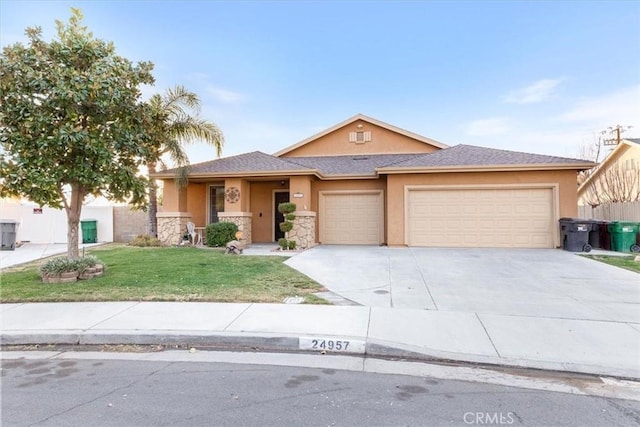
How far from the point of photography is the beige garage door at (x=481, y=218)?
533 inches

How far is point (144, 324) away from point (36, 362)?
49.3 inches

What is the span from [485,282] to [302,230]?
25.4 feet

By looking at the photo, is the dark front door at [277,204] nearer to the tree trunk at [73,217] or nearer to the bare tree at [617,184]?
the tree trunk at [73,217]

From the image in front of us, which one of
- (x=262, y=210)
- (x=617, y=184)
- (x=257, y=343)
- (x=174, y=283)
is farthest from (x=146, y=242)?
(x=617, y=184)

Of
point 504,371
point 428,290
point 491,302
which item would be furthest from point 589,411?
point 428,290

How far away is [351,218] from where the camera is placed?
1580cm

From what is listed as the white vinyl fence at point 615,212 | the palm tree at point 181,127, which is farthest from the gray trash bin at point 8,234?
the white vinyl fence at point 615,212

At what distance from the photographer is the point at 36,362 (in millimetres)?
4258

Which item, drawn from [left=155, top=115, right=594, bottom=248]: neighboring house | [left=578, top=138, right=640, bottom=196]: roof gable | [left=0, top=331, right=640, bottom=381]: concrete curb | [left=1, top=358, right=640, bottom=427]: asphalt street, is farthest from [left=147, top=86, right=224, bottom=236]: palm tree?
[left=578, top=138, right=640, bottom=196]: roof gable

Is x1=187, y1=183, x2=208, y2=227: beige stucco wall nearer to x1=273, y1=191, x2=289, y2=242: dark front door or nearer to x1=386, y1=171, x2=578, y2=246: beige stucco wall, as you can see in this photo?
x1=273, y1=191, x2=289, y2=242: dark front door

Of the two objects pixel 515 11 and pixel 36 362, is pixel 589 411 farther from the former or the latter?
pixel 515 11

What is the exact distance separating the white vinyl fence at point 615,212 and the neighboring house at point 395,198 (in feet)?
15.6

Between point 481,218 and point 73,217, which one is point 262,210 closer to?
point 73,217

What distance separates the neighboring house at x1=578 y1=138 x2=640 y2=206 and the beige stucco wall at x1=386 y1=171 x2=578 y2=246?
939 cm
